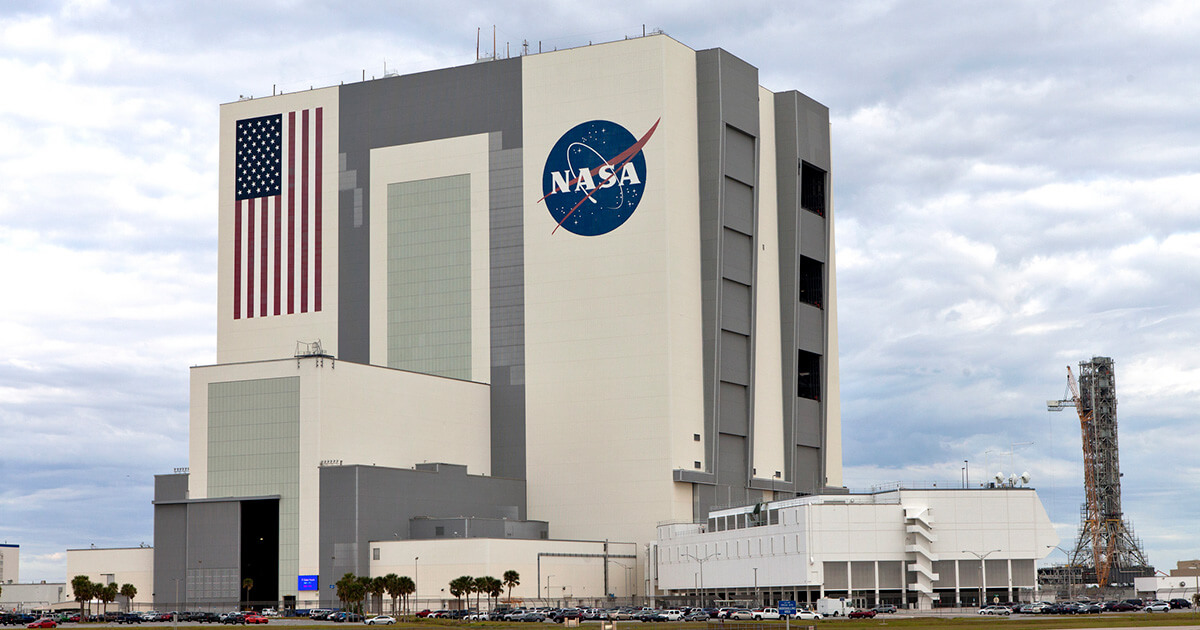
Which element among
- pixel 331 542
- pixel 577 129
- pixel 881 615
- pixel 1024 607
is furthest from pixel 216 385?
pixel 1024 607

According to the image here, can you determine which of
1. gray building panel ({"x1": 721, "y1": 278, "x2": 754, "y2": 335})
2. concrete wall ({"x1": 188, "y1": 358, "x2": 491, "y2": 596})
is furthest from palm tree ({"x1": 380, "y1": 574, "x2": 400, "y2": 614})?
gray building panel ({"x1": 721, "y1": 278, "x2": 754, "y2": 335})

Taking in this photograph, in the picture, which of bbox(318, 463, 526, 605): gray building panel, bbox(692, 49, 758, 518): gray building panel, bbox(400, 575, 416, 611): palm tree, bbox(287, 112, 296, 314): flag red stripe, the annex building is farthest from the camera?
bbox(287, 112, 296, 314): flag red stripe

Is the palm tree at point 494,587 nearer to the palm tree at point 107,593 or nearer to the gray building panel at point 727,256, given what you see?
the gray building panel at point 727,256

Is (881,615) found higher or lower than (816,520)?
lower

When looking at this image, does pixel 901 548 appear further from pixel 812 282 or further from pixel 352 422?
pixel 352 422

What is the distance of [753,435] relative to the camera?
537 feet

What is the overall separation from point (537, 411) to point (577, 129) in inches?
1248

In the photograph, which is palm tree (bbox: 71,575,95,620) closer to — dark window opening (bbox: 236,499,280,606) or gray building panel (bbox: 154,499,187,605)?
gray building panel (bbox: 154,499,187,605)

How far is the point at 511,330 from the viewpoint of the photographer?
162m

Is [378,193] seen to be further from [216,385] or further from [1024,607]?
[1024,607]

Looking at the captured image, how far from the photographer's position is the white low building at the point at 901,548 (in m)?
133

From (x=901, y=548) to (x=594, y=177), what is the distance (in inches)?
2064

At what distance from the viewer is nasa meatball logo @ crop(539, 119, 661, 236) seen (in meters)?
155

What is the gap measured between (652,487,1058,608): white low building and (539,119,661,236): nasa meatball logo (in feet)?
121
